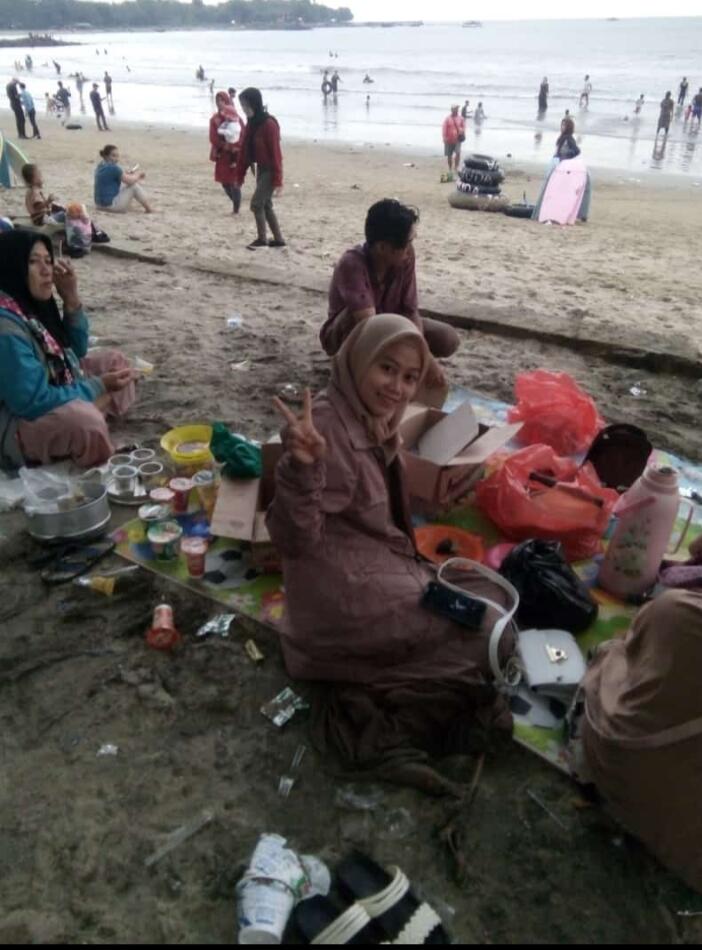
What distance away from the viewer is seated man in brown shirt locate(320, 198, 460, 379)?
154 inches

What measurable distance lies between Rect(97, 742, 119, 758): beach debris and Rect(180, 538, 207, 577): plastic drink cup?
0.87 m

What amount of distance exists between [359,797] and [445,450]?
6.26 ft

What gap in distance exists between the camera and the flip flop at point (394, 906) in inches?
66.2

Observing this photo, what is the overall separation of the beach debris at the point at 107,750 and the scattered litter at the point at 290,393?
2692 mm

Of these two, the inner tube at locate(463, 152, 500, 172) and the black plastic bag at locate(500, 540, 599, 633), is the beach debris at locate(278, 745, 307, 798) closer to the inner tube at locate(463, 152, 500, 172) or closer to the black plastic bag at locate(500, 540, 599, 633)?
the black plastic bag at locate(500, 540, 599, 633)

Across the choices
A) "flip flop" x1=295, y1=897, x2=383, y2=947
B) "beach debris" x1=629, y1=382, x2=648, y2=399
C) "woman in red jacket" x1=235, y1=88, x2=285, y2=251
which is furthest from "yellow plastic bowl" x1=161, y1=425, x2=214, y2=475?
"woman in red jacket" x1=235, y1=88, x2=285, y2=251

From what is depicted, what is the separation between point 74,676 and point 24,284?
2028mm

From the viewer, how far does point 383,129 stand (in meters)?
27.3

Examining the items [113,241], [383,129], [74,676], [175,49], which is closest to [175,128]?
[383,129]

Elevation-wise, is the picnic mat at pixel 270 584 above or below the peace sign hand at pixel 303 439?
below

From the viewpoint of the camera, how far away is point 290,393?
4613mm

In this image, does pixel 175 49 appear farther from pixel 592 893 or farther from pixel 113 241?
pixel 592 893

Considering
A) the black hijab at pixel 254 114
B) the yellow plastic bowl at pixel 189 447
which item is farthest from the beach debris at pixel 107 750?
the black hijab at pixel 254 114

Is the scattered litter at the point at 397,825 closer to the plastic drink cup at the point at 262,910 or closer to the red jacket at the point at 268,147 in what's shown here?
the plastic drink cup at the point at 262,910
